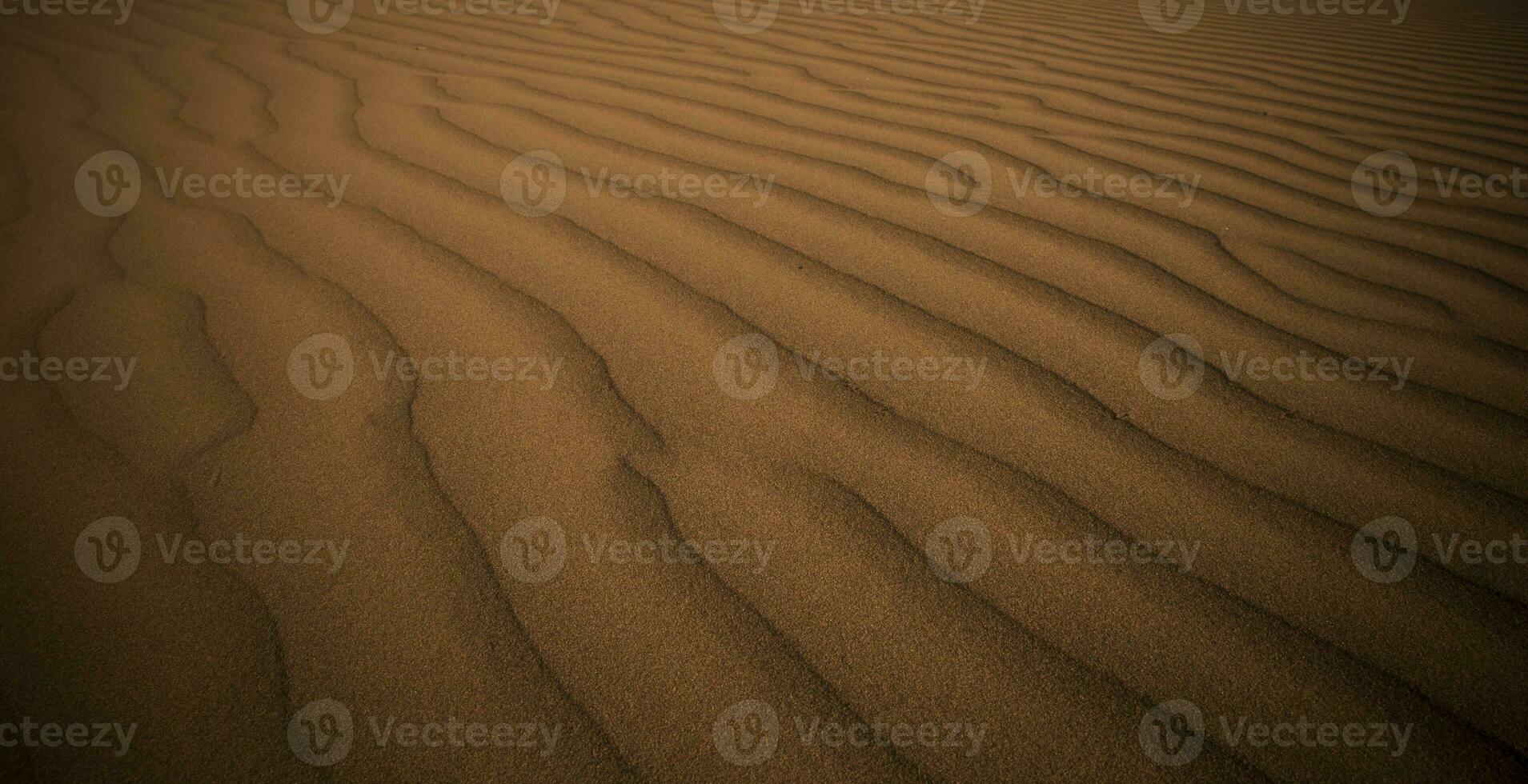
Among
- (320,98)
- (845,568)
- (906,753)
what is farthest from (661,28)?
(906,753)

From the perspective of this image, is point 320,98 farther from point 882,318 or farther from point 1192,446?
point 1192,446

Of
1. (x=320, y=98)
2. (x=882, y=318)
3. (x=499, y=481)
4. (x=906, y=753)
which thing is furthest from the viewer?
(x=320, y=98)

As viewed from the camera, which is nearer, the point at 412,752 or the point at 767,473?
the point at 412,752

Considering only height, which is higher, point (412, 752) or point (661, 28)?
point (661, 28)

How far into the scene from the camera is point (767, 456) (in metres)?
1.07

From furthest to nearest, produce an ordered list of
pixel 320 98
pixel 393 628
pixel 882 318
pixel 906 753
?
pixel 320 98, pixel 882 318, pixel 393 628, pixel 906 753

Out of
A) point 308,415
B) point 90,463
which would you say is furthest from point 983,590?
point 90,463

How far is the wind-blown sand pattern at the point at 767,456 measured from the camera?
0.77m

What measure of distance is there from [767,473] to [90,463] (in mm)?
1017

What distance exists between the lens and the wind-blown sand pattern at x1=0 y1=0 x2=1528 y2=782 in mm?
774

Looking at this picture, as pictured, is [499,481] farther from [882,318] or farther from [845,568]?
[882,318]

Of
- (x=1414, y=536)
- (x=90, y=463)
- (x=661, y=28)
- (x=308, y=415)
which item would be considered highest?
(x=661, y=28)

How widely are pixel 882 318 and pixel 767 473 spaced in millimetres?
452

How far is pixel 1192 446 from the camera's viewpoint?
1.07 meters
